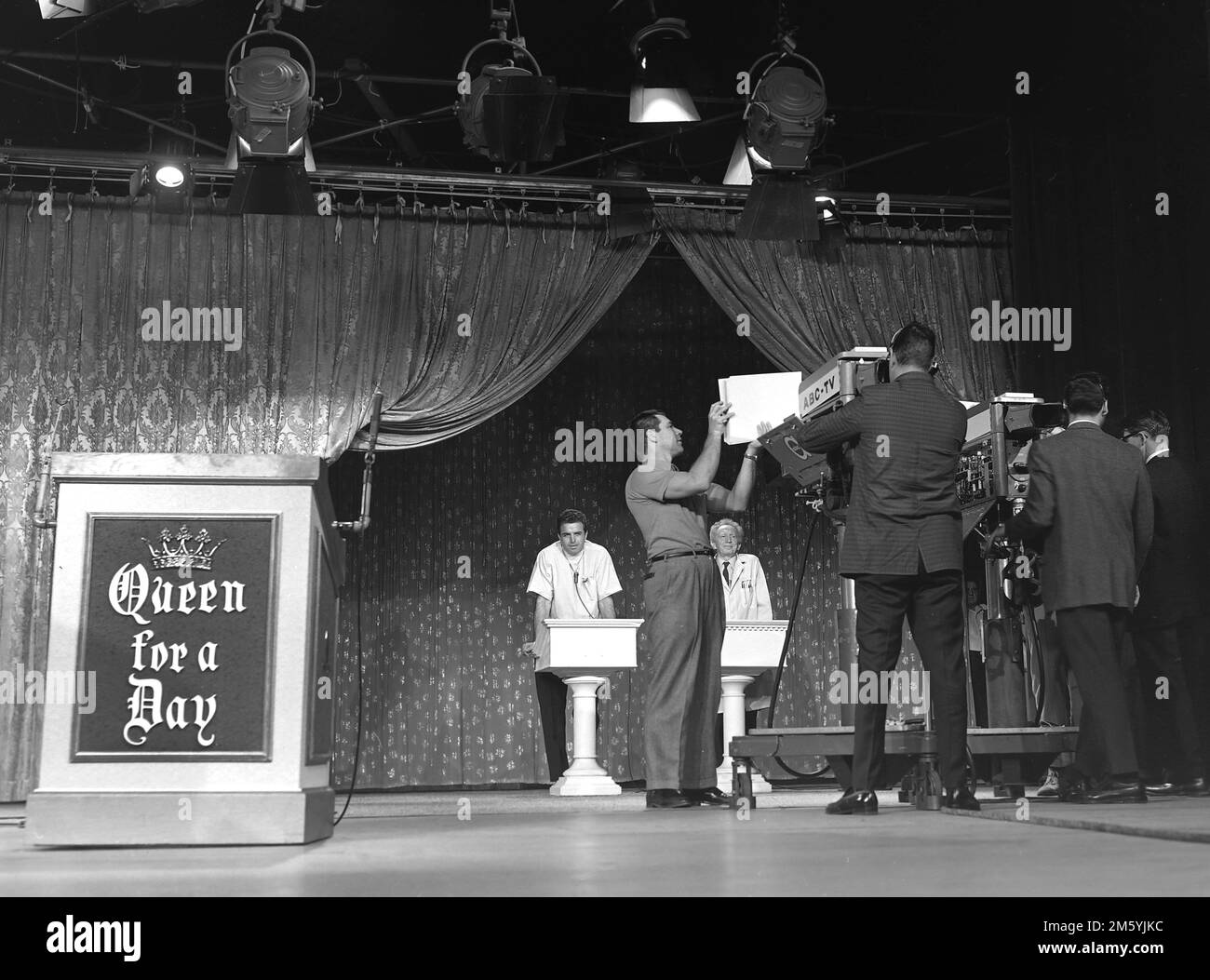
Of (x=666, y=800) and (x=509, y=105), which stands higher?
(x=509, y=105)

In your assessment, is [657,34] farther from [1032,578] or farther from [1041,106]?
[1032,578]

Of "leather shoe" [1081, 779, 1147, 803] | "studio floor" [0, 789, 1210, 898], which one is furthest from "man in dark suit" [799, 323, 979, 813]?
"leather shoe" [1081, 779, 1147, 803]

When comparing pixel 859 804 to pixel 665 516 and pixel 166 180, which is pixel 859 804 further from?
pixel 166 180

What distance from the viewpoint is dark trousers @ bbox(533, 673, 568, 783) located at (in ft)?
26.4

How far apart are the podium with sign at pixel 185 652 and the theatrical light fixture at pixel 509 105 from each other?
3.22m

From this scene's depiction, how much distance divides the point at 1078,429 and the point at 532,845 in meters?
2.80

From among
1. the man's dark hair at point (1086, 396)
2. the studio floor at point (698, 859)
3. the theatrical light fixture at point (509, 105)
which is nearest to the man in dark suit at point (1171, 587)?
the man's dark hair at point (1086, 396)

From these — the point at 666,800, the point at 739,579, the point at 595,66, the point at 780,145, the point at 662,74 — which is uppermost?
the point at 595,66

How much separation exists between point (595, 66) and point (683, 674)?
12.4 ft

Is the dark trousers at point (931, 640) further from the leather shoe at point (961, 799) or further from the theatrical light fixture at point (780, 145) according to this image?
the theatrical light fixture at point (780, 145)

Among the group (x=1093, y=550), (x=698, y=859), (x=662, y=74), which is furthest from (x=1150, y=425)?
(x=698, y=859)

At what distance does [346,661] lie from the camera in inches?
363

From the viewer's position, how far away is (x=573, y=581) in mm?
8180
